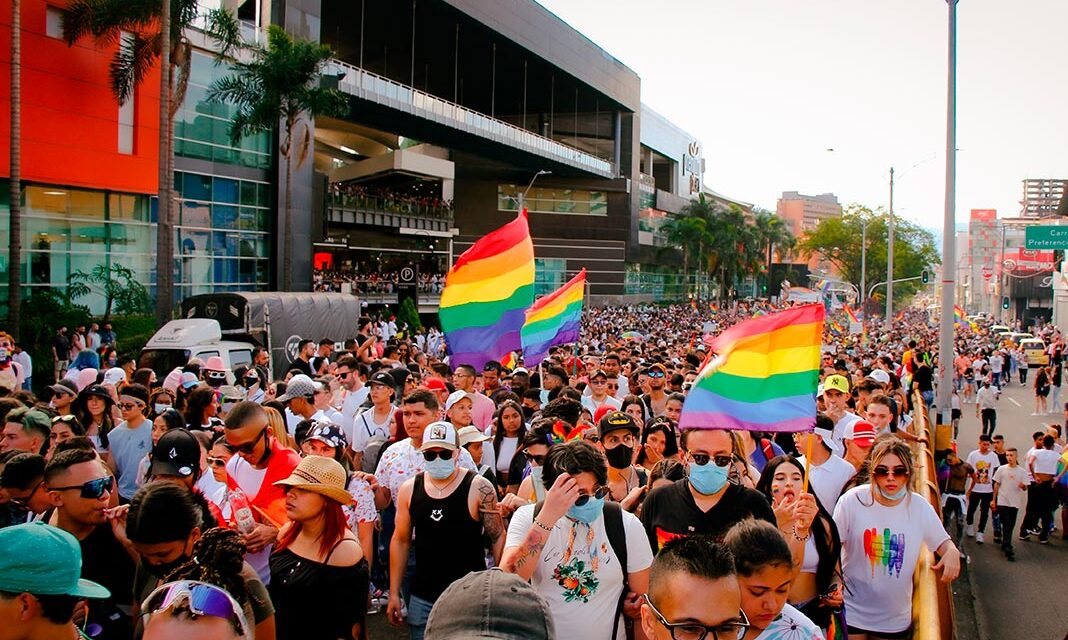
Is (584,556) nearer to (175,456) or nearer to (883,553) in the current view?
(883,553)

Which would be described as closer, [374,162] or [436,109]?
[436,109]

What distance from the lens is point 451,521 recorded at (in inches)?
188

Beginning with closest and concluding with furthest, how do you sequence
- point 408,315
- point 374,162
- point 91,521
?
point 91,521 < point 408,315 < point 374,162

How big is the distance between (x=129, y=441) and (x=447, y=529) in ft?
11.8

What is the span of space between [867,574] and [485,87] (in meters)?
57.7

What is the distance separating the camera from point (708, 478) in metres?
4.37

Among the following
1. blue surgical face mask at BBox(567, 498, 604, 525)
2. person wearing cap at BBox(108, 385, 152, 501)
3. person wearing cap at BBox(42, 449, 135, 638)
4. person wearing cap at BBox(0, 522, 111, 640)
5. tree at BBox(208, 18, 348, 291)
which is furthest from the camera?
tree at BBox(208, 18, 348, 291)

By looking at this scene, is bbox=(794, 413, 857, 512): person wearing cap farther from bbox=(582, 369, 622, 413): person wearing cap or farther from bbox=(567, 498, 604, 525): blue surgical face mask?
bbox=(582, 369, 622, 413): person wearing cap

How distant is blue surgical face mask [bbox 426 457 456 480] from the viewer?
4.86 m

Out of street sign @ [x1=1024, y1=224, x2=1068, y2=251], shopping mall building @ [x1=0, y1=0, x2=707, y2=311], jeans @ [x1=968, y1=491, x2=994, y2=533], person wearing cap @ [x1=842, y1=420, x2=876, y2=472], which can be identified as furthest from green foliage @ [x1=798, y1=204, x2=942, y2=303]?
person wearing cap @ [x1=842, y1=420, x2=876, y2=472]

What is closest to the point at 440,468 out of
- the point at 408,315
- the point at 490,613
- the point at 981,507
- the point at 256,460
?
the point at 256,460

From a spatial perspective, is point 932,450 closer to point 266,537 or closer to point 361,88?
point 266,537

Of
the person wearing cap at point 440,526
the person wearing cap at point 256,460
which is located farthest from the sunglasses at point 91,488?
the person wearing cap at point 440,526

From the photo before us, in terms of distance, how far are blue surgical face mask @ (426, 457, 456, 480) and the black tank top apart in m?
0.11
